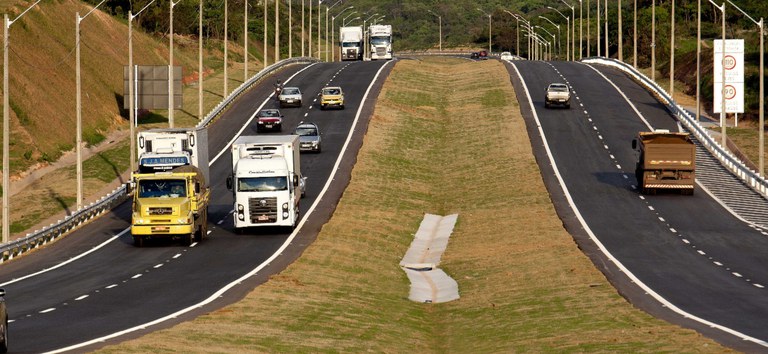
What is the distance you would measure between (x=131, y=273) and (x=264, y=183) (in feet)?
34.8

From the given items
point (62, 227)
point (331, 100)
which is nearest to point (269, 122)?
point (331, 100)

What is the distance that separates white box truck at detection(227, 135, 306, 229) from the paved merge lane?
0.92m

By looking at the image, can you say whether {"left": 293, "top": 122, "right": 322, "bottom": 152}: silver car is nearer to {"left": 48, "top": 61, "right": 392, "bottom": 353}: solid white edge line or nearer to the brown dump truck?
{"left": 48, "top": 61, "right": 392, "bottom": 353}: solid white edge line

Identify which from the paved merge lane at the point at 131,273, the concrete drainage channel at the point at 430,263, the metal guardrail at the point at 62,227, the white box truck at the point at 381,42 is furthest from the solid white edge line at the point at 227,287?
the white box truck at the point at 381,42

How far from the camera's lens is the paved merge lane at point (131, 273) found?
117 ft

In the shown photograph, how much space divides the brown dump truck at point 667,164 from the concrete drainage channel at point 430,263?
10255 millimetres

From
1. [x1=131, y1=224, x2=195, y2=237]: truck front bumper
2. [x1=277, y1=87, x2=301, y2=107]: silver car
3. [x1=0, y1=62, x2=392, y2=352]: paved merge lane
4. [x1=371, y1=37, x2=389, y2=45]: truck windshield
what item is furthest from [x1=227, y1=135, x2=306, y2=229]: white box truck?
[x1=371, y1=37, x2=389, y2=45]: truck windshield

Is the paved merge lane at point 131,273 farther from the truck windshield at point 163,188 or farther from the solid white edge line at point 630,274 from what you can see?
the solid white edge line at point 630,274

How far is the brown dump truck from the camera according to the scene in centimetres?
7150

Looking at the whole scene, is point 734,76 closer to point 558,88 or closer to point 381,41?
point 558,88

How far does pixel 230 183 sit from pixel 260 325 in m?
24.9

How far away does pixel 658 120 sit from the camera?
10231 cm

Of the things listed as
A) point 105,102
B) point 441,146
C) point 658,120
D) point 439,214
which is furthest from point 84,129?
point 658,120

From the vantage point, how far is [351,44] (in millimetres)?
161125
